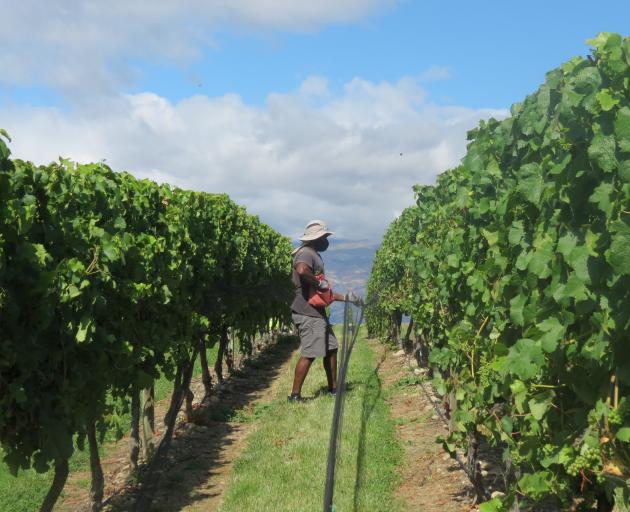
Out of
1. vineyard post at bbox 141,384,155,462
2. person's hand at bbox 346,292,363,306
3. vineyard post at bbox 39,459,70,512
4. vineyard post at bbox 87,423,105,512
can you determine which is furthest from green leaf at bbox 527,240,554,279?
vineyard post at bbox 141,384,155,462

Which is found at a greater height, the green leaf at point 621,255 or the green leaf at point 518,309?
the green leaf at point 621,255

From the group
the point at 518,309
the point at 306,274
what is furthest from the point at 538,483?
the point at 306,274

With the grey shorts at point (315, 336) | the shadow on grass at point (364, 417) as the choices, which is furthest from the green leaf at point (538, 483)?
the grey shorts at point (315, 336)

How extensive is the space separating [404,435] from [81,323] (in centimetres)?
452

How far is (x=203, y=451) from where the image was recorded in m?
8.01

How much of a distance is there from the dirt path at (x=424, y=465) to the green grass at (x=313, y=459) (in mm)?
140

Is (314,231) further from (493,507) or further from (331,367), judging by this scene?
(493,507)

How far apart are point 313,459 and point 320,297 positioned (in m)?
2.79

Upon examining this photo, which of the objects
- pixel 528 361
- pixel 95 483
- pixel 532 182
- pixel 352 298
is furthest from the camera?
pixel 352 298

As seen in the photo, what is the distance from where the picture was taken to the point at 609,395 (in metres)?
2.76

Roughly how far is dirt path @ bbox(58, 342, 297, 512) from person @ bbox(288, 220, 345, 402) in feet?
3.31

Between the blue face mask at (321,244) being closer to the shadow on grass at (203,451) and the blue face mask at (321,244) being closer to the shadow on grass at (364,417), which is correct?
the shadow on grass at (364,417)

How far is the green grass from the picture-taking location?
5766 mm

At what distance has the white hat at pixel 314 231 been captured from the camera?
9102 mm
